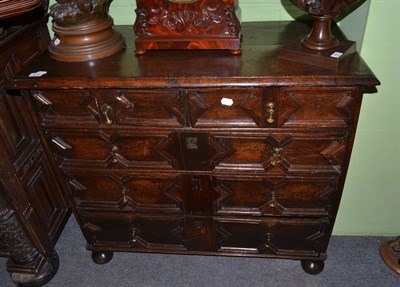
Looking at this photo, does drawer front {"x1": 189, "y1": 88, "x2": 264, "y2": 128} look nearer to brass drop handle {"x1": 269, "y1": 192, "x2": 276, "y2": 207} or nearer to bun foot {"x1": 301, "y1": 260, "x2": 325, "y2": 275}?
brass drop handle {"x1": 269, "y1": 192, "x2": 276, "y2": 207}

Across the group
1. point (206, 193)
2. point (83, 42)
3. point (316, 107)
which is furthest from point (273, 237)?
point (83, 42)

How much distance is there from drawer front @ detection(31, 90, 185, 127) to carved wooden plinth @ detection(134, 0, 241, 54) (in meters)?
0.25

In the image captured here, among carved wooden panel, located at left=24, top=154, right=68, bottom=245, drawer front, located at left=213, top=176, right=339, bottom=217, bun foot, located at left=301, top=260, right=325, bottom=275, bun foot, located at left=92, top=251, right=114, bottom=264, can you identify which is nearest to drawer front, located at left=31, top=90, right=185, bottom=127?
Result: drawer front, located at left=213, top=176, right=339, bottom=217

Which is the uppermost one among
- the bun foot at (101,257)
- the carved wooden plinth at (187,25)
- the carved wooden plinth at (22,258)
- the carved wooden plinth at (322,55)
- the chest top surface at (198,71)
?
the carved wooden plinth at (187,25)

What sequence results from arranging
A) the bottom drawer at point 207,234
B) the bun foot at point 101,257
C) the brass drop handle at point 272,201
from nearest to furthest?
the brass drop handle at point 272,201 < the bottom drawer at point 207,234 < the bun foot at point 101,257

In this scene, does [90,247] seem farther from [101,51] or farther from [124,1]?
[124,1]

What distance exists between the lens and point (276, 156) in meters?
1.43

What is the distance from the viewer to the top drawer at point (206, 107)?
4.19 ft

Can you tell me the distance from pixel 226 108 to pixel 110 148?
0.53 meters

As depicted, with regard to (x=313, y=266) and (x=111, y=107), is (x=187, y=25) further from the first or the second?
(x=313, y=266)

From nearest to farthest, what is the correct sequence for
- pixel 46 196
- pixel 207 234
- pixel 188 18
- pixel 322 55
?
pixel 322 55, pixel 188 18, pixel 207 234, pixel 46 196

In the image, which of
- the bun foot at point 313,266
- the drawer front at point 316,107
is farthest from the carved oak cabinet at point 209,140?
the bun foot at point 313,266

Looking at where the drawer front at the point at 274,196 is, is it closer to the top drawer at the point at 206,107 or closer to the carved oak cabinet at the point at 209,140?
the carved oak cabinet at the point at 209,140

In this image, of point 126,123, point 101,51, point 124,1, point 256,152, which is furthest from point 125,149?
point 124,1
